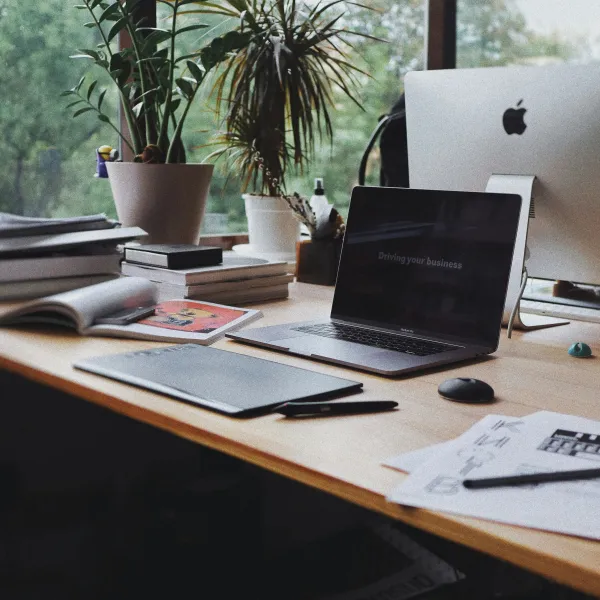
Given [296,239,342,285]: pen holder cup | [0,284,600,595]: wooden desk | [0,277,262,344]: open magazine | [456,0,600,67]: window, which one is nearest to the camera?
[0,284,600,595]: wooden desk

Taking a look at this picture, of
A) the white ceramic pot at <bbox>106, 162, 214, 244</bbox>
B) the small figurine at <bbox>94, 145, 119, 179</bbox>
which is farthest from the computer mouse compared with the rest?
the small figurine at <bbox>94, 145, 119, 179</bbox>

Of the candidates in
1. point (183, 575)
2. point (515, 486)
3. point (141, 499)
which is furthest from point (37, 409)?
point (515, 486)

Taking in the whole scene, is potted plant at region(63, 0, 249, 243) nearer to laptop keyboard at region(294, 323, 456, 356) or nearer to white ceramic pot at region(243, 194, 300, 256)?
white ceramic pot at region(243, 194, 300, 256)

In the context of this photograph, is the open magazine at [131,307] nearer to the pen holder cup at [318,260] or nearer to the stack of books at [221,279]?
the stack of books at [221,279]

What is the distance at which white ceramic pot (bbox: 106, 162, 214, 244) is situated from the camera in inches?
81.2

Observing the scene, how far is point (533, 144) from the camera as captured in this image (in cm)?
154

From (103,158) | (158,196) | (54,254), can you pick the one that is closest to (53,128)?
(103,158)

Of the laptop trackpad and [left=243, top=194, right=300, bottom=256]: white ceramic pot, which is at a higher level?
[left=243, top=194, right=300, bottom=256]: white ceramic pot

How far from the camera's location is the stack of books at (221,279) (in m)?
1.69

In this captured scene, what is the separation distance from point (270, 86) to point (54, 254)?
3.50 ft

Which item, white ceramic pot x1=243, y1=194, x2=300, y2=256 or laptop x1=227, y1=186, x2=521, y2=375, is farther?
white ceramic pot x1=243, y1=194, x2=300, y2=256

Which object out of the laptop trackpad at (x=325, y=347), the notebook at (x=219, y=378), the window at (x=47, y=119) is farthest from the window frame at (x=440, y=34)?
the notebook at (x=219, y=378)

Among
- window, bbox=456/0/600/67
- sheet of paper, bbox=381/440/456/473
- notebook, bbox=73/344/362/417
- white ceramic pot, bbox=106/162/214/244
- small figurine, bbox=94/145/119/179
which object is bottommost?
sheet of paper, bbox=381/440/456/473

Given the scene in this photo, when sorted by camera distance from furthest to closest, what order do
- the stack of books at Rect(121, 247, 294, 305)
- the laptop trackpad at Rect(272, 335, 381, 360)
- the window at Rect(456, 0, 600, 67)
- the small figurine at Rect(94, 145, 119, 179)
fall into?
the window at Rect(456, 0, 600, 67) → the small figurine at Rect(94, 145, 119, 179) → the stack of books at Rect(121, 247, 294, 305) → the laptop trackpad at Rect(272, 335, 381, 360)
